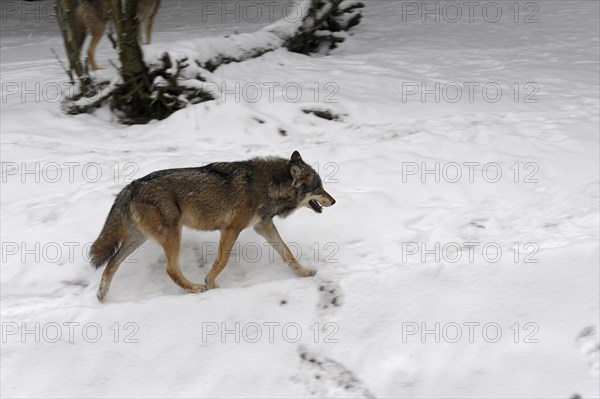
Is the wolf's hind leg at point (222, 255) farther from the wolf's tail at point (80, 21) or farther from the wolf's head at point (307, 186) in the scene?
the wolf's tail at point (80, 21)

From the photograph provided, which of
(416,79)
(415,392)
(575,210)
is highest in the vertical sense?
(416,79)

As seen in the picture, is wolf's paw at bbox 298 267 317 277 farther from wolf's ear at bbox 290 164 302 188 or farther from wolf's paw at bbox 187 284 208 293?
wolf's paw at bbox 187 284 208 293

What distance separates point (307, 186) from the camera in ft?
18.0

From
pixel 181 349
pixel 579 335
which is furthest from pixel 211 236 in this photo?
pixel 579 335

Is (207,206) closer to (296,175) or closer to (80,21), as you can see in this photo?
(296,175)

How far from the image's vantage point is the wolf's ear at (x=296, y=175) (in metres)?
5.37

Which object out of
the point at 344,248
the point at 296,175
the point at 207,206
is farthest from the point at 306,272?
the point at 207,206

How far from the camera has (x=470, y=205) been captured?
616 cm

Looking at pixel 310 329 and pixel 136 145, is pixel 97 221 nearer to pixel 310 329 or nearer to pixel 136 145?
pixel 136 145

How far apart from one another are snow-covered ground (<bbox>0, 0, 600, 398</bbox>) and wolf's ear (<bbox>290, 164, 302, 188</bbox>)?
2.63 feet

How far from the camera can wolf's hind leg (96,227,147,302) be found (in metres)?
5.10

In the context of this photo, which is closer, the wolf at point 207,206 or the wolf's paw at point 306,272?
the wolf at point 207,206

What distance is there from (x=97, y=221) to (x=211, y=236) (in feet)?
3.95

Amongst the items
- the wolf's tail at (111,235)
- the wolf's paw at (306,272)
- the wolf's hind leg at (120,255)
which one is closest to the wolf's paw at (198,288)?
the wolf's hind leg at (120,255)
